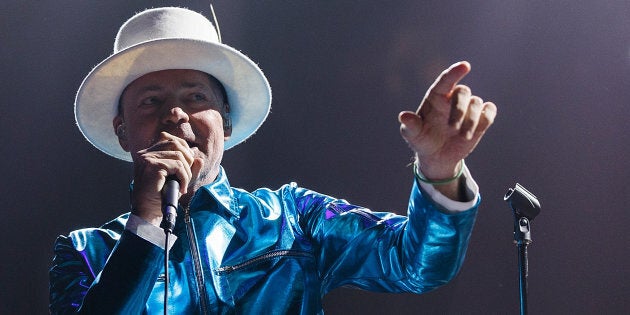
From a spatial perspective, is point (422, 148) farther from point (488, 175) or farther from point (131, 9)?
point (131, 9)

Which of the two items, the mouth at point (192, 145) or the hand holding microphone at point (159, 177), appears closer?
the hand holding microphone at point (159, 177)

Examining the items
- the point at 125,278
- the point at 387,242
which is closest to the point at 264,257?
the point at 387,242

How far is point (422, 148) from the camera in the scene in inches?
54.8

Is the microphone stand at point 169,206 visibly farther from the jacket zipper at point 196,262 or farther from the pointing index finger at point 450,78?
the pointing index finger at point 450,78

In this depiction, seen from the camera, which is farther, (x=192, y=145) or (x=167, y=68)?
(x=167, y=68)

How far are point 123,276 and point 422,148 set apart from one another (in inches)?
29.5

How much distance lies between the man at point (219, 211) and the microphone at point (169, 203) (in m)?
0.03

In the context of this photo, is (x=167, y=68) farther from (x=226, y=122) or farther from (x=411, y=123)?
(x=411, y=123)

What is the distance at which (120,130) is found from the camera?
7.68ft

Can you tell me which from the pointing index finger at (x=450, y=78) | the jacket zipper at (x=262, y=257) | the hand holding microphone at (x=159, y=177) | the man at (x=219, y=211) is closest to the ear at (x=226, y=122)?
the man at (x=219, y=211)

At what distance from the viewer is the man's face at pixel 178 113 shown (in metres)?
2.01

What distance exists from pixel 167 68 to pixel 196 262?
70 centimetres

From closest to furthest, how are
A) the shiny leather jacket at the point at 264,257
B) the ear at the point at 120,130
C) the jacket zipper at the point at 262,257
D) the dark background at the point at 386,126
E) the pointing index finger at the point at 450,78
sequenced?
the pointing index finger at the point at 450,78 → the shiny leather jacket at the point at 264,257 → the jacket zipper at the point at 262,257 → the ear at the point at 120,130 → the dark background at the point at 386,126

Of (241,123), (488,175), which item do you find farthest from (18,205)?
(488,175)
